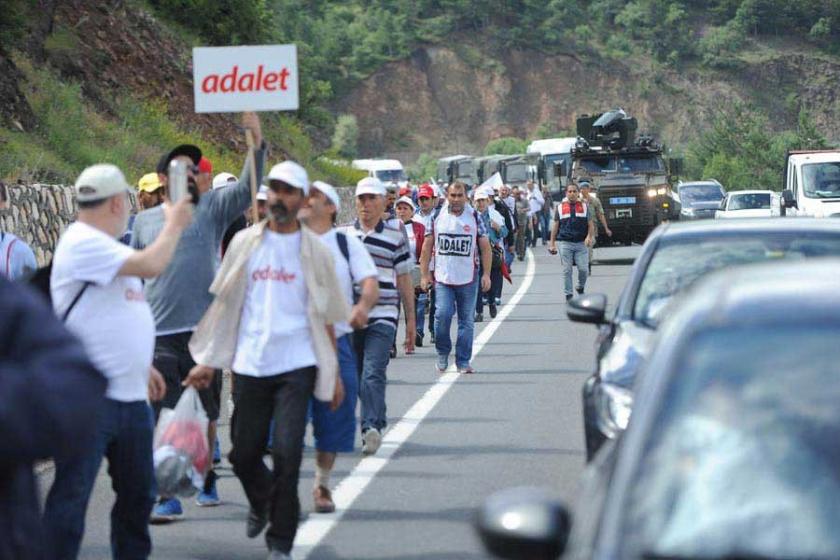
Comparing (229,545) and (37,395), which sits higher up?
(37,395)

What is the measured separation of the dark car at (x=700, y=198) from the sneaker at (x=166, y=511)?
43791mm

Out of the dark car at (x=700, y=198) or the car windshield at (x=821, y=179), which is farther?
the dark car at (x=700, y=198)

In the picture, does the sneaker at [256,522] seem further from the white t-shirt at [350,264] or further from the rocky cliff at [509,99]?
the rocky cliff at [509,99]

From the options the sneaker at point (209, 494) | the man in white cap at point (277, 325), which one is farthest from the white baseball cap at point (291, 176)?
the sneaker at point (209, 494)

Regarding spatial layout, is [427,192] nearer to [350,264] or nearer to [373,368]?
[373,368]

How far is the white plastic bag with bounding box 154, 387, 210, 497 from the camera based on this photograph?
805 centimetres

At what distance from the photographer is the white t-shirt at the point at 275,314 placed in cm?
794

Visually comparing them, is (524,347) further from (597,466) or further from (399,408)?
(597,466)

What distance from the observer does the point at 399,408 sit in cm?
1389

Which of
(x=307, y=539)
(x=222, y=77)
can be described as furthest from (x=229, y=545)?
(x=222, y=77)

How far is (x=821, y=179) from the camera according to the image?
30141mm

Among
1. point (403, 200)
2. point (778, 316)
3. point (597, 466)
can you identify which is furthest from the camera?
point (403, 200)

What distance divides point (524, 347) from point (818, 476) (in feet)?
49.2

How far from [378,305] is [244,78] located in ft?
5.27
